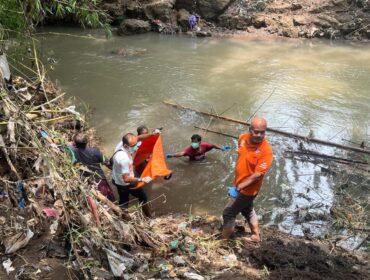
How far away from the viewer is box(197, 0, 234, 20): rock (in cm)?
2056

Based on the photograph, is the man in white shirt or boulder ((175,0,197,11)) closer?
the man in white shirt

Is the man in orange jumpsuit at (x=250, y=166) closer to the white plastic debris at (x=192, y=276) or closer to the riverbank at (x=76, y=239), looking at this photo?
the riverbank at (x=76, y=239)

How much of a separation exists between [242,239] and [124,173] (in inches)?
70.6

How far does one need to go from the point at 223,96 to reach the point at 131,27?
9.21 m

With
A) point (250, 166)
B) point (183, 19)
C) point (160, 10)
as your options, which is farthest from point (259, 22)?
point (250, 166)

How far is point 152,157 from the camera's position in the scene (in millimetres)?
6992

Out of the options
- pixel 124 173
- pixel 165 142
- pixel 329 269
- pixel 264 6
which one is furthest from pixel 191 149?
pixel 264 6

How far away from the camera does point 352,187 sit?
729 cm

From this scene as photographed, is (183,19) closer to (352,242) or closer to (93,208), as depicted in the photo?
(352,242)

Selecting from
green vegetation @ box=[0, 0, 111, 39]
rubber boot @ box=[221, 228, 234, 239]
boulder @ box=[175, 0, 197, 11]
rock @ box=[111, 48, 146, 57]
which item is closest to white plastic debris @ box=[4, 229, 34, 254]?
green vegetation @ box=[0, 0, 111, 39]

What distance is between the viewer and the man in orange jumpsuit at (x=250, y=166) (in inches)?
193

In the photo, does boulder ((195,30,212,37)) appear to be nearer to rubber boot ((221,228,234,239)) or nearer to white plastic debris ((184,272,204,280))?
rubber boot ((221,228,234,239))

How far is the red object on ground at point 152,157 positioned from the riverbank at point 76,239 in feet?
5.62

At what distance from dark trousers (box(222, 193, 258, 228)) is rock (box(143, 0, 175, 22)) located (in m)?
16.3
